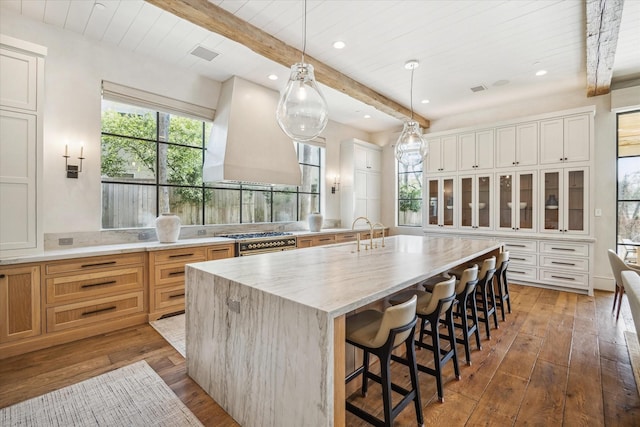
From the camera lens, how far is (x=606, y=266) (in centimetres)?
457

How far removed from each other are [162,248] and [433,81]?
4328 mm

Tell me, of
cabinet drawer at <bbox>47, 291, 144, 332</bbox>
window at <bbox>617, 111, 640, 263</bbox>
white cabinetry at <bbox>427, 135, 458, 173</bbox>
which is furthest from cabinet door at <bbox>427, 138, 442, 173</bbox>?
cabinet drawer at <bbox>47, 291, 144, 332</bbox>

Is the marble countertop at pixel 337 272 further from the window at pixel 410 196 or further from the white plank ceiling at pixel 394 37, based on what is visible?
the window at pixel 410 196

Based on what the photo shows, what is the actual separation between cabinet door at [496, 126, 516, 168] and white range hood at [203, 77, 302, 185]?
12.1 feet

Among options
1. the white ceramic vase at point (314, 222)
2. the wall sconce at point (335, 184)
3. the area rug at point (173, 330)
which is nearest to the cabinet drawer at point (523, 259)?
the white ceramic vase at point (314, 222)

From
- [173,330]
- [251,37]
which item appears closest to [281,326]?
[173,330]

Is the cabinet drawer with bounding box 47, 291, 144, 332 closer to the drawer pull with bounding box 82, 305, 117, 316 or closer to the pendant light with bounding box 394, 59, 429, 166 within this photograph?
the drawer pull with bounding box 82, 305, 117, 316

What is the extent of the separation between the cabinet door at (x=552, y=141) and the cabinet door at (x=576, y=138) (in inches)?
2.4

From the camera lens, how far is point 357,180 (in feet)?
21.0

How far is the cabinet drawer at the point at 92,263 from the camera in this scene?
2.75 meters

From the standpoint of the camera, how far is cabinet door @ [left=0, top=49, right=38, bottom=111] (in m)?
2.56

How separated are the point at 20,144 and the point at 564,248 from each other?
6828 mm

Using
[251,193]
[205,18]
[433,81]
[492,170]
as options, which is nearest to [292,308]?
[205,18]

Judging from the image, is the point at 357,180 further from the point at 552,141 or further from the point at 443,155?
the point at 552,141
